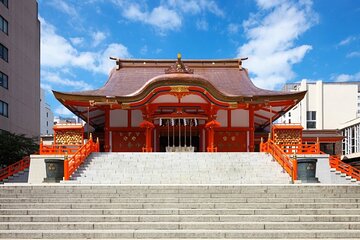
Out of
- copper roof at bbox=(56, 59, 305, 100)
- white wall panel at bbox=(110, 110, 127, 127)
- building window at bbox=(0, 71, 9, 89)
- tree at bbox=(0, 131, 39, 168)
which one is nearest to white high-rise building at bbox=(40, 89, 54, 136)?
building window at bbox=(0, 71, 9, 89)

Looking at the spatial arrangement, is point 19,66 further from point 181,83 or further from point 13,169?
point 181,83

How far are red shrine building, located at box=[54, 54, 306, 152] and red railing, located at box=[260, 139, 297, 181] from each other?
142 inches

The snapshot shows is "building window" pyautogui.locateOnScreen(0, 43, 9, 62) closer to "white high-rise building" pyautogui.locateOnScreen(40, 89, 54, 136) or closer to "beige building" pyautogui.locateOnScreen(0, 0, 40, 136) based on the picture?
"beige building" pyautogui.locateOnScreen(0, 0, 40, 136)

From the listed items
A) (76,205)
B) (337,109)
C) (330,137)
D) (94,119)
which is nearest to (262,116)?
(330,137)

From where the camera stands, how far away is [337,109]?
5506 centimetres

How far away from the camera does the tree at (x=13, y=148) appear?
73.8ft

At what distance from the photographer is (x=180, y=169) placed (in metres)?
14.7

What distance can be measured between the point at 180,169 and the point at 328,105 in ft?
155

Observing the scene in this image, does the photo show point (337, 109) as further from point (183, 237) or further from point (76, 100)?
point (183, 237)

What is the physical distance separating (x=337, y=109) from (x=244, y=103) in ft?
139

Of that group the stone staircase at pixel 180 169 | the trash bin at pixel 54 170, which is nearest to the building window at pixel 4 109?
the stone staircase at pixel 180 169

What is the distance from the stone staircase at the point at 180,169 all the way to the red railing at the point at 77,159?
0.23 metres

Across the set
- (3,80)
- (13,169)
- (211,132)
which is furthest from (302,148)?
(3,80)

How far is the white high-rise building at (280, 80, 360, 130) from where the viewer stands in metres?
54.6
